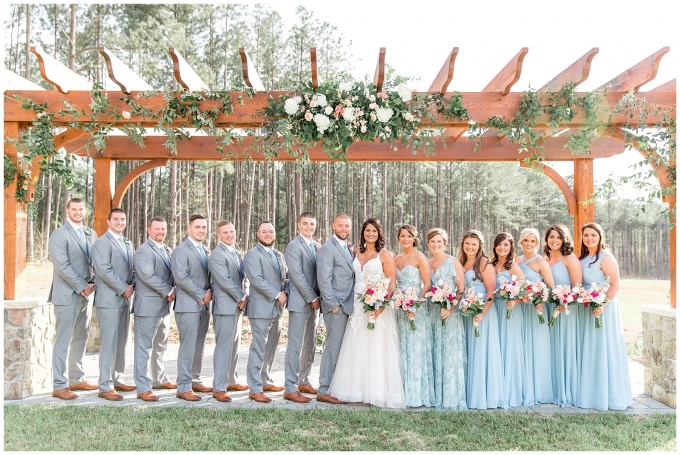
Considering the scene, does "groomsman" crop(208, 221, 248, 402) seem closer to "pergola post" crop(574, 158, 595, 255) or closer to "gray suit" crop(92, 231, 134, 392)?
"gray suit" crop(92, 231, 134, 392)

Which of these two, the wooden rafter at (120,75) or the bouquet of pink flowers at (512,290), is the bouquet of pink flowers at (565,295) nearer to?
the bouquet of pink flowers at (512,290)

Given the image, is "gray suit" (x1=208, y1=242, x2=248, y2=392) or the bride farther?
"gray suit" (x1=208, y1=242, x2=248, y2=392)

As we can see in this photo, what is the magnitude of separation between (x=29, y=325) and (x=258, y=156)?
146 inches

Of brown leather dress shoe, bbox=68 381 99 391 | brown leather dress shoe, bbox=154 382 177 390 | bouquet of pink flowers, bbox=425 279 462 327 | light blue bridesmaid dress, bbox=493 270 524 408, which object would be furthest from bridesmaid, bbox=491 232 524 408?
brown leather dress shoe, bbox=68 381 99 391

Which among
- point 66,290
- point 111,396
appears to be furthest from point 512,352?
point 66,290

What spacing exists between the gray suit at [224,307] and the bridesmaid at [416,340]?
1.72 meters

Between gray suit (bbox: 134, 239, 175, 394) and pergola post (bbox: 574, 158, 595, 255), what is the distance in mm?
5445

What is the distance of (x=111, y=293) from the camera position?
5.73 m

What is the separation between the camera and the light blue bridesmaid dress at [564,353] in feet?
17.8

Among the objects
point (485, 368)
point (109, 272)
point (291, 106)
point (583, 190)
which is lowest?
point (485, 368)

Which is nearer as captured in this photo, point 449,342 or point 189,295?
point 449,342

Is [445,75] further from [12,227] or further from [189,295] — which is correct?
[12,227]

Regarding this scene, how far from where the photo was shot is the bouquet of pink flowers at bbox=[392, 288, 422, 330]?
5172mm

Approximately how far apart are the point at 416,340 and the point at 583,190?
389 centimetres
